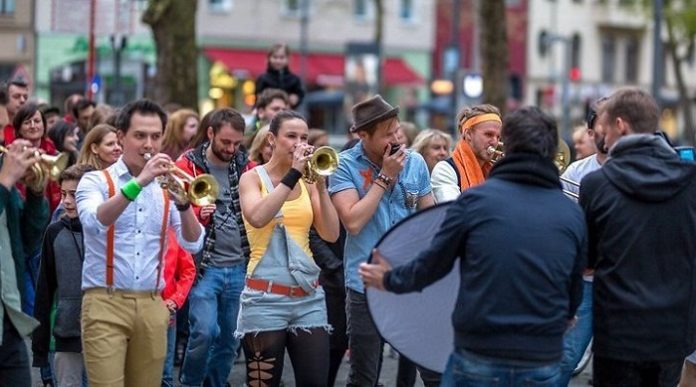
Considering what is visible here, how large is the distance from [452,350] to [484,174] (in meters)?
2.48

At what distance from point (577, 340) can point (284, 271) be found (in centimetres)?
160

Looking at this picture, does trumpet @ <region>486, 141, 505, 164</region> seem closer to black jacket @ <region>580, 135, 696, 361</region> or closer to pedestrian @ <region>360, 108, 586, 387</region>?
black jacket @ <region>580, 135, 696, 361</region>

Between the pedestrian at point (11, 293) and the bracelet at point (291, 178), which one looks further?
the bracelet at point (291, 178)

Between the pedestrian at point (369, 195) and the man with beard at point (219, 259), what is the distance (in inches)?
60.9

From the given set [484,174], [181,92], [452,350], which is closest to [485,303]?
[452,350]

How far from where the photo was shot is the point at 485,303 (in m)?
5.94

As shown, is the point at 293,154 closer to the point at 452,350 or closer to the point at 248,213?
the point at 248,213

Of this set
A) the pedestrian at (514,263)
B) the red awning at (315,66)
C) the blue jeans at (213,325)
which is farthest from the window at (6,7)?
the pedestrian at (514,263)

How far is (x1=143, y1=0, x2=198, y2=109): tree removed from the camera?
22016 millimetres

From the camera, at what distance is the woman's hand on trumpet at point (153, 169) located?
22.7 ft

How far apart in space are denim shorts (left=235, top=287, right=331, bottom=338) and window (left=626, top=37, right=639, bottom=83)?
197 ft

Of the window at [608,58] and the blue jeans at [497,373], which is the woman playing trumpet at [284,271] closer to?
the blue jeans at [497,373]

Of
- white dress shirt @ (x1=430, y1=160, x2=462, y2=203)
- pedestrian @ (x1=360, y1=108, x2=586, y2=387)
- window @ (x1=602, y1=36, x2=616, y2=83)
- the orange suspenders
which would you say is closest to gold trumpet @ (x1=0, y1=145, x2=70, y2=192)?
the orange suspenders

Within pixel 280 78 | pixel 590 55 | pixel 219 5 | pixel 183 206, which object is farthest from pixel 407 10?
pixel 183 206
